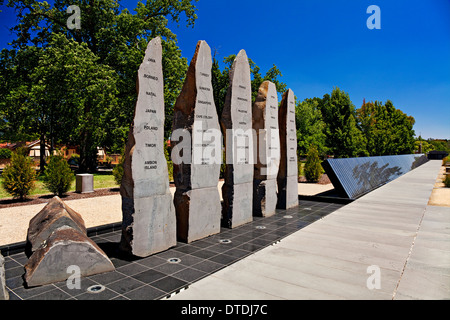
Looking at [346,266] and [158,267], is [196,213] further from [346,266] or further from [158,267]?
[346,266]

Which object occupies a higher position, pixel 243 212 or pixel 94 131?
pixel 94 131

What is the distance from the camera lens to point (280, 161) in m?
10.2

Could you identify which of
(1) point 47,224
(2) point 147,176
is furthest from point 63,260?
(2) point 147,176

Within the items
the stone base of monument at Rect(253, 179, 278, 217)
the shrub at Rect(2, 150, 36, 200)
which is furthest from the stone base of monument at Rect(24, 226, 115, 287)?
the shrub at Rect(2, 150, 36, 200)

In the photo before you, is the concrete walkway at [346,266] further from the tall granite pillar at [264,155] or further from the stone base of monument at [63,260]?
the tall granite pillar at [264,155]

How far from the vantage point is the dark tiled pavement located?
388cm

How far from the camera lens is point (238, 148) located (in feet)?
25.1

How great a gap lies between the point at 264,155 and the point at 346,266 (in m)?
4.35

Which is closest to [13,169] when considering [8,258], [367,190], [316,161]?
[8,258]

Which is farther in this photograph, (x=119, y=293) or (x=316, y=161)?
(x=316, y=161)

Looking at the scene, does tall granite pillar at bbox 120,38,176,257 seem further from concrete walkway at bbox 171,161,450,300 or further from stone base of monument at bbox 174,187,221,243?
concrete walkway at bbox 171,161,450,300
